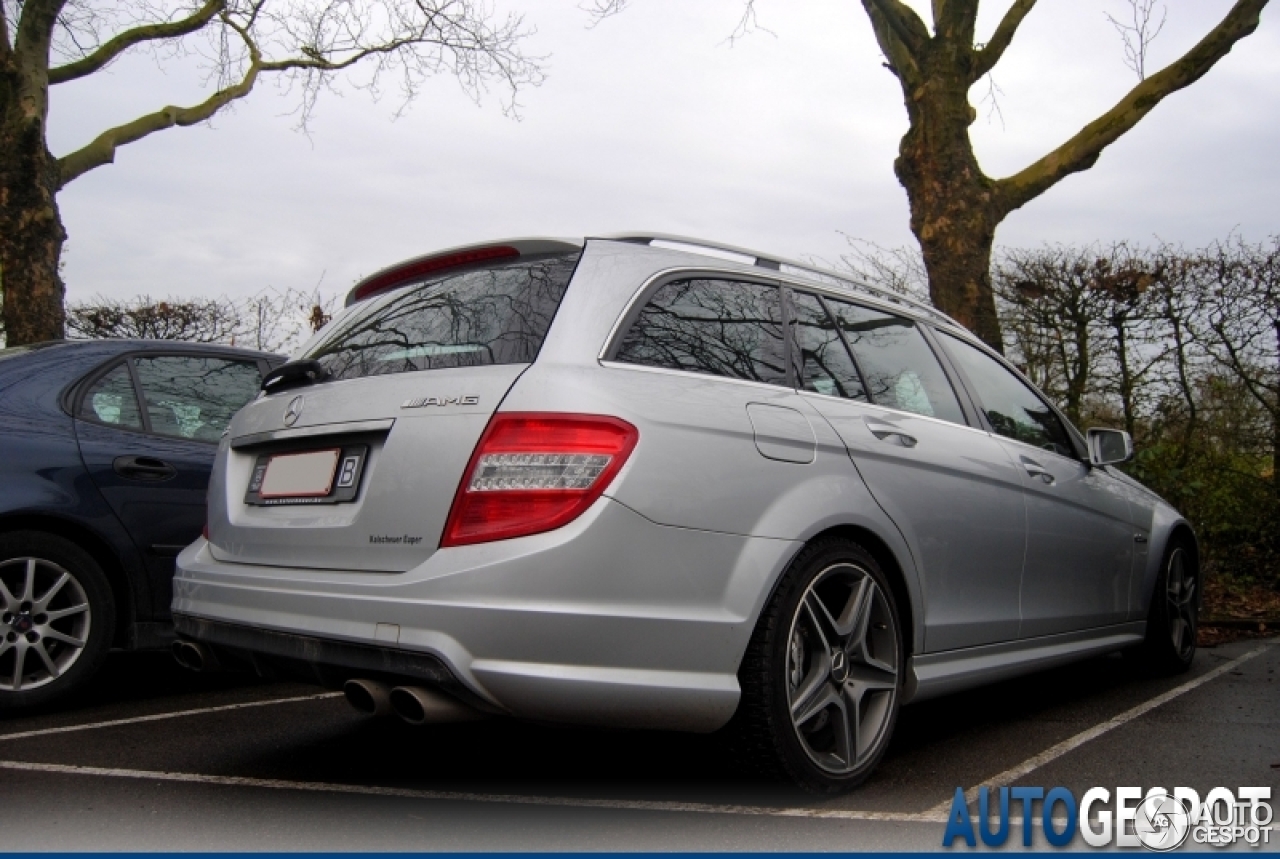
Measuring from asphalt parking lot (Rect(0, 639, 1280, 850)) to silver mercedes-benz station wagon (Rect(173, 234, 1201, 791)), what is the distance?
0.26m

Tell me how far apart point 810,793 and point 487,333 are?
156 centimetres

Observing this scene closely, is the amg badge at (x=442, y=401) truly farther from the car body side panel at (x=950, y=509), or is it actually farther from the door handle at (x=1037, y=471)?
the door handle at (x=1037, y=471)

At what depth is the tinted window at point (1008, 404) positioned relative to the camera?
15.6 ft

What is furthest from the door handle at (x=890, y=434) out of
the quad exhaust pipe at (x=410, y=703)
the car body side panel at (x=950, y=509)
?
the quad exhaust pipe at (x=410, y=703)

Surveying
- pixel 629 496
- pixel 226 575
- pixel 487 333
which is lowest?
pixel 226 575

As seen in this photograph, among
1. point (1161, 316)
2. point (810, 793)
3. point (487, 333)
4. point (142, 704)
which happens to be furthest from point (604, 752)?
point (1161, 316)

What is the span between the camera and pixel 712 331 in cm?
355

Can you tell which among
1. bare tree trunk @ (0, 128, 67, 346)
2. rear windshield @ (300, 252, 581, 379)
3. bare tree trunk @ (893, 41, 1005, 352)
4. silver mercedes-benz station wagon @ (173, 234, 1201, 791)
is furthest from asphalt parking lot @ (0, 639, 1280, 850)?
bare tree trunk @ (0, 128, 67, 346)

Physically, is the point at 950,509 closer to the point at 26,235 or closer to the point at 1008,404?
the point at 1008,404

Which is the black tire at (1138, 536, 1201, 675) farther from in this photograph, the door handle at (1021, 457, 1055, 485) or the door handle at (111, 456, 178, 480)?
the door handle at (111, 456, 178, 480)

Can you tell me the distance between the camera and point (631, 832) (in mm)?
3051

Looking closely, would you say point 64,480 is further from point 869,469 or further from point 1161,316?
point 1161,316

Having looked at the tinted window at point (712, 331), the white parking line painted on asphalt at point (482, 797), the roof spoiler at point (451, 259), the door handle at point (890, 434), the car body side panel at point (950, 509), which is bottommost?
the white parking line painted on asphalt at point (482, 797)

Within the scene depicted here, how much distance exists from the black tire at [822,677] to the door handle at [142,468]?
2921mm
